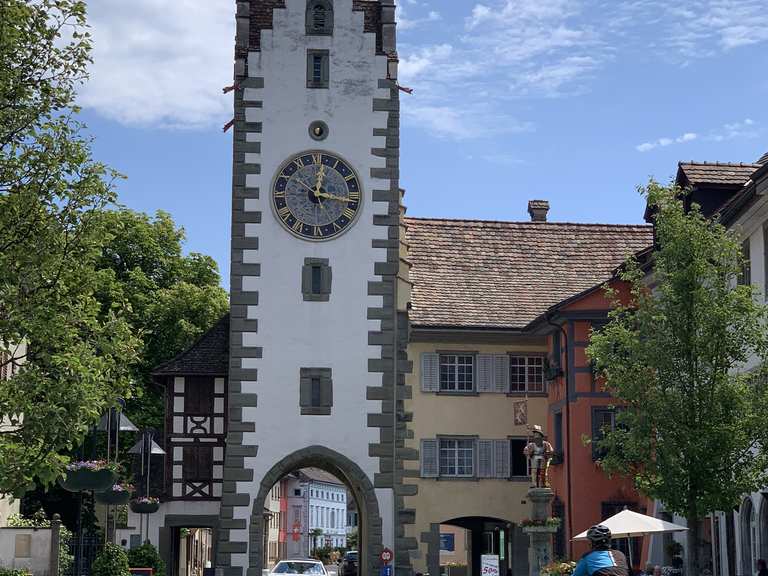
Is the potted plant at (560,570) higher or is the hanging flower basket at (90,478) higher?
the hanging flower basket at (90,478)

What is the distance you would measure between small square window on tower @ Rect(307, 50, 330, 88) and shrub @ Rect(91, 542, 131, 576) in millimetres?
17917

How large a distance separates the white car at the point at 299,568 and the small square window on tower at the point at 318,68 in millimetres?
13606

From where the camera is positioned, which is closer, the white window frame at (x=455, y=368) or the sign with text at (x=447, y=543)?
the white window frame at (x=455, y=368)

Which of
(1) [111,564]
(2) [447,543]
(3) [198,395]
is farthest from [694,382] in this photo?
(2) [447,543]

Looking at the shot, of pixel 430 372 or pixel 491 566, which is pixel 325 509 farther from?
pixel 491 566

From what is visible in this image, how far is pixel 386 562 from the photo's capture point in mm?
37750

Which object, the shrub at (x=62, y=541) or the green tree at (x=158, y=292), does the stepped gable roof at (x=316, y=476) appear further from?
the shrub at (x=62, y=541)

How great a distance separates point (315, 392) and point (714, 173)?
502 inches

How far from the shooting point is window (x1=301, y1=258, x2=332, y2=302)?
39.1 metres

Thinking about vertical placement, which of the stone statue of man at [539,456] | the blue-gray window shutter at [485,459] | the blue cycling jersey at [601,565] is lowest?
the blue cycling jersey at [601,565]

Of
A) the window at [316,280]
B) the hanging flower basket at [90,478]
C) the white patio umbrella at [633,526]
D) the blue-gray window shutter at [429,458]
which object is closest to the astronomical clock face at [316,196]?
the window at [316,280]

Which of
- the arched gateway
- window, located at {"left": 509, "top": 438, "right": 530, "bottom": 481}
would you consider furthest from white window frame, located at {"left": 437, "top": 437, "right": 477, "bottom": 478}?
the arched gateway

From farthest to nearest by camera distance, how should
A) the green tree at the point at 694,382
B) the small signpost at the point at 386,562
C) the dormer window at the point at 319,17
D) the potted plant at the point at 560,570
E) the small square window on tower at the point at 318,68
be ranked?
1. the dormer window at the point at 319,17
2. the small square window on tower at the point at 318,68
3. the small signpost at the point at 386,562
4. the potted plant at the point at 560,570
5. the green tree at the point at 694,382

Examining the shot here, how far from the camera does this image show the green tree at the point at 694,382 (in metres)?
24.8
